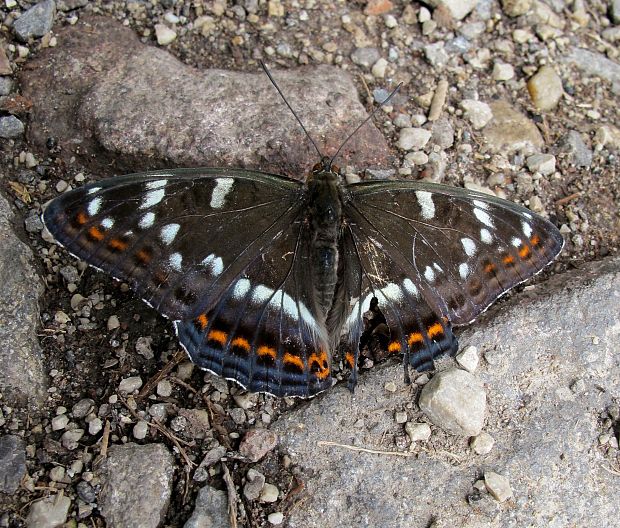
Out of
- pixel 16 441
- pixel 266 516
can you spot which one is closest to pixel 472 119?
pixel 266 516

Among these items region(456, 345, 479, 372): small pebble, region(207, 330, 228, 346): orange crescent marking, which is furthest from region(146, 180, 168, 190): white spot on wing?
region(456, 345, 479, 372): small pebble

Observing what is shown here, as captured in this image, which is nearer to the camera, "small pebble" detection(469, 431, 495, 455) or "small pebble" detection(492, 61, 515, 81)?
"small pebble" detection(469, 431, 495, 455)

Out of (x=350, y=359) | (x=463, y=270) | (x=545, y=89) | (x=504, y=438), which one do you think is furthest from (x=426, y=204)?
(x=545, y=89)

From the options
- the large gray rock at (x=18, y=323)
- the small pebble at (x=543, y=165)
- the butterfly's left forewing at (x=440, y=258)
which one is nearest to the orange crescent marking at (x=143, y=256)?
the large gray rock at (x=18, y=323)

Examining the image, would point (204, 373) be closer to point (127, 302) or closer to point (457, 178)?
point (127, 302)

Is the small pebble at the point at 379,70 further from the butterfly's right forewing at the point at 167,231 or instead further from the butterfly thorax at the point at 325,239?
the butterfly's right forewing at the point at 167,231

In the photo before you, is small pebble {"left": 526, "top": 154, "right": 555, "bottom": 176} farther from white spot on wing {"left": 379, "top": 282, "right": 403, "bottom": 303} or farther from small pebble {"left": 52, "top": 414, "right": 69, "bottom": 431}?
small pebble {"left": 52, "top": 414, "right": 69, "bottom": 431}

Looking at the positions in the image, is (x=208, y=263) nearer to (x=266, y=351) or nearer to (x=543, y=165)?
(x=266, y=351)
